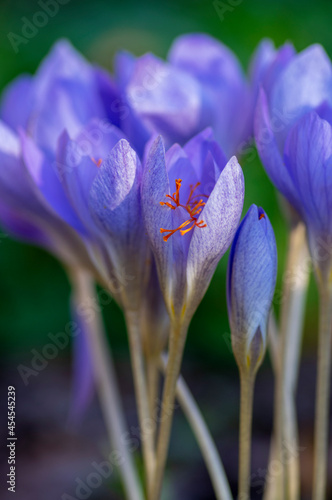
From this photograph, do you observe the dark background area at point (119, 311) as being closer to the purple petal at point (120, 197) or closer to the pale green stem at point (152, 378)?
the pale green stem at point (152, 378)

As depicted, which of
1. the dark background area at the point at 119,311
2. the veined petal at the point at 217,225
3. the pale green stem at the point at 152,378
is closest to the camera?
the veined petal at the point at 217,225

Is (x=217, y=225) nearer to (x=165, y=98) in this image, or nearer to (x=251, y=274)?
(x=251, y=274)

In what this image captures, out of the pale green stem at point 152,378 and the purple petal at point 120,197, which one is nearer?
the purple petal at point 120,197

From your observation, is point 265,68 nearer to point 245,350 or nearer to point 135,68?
point 135,68

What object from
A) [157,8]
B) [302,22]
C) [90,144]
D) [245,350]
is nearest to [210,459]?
[245,350]

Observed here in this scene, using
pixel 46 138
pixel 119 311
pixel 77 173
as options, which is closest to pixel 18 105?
pixel 46 138

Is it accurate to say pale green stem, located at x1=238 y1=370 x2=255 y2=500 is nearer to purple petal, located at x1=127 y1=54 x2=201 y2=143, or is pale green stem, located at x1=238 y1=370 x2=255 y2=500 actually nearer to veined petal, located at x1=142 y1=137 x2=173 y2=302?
veined petal, located at x1=142 y1=137 x2=173 y2=302

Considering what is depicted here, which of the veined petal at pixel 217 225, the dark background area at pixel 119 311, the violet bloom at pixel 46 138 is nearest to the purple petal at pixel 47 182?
the violet bloom at pixel 46 138
